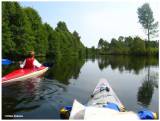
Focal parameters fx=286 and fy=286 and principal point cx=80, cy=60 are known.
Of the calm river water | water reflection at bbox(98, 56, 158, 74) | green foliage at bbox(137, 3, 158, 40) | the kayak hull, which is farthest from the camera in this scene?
green foliage at bbox(137, 3, 158, 40)

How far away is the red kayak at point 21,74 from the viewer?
41.7 feet

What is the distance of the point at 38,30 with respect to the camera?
41.2 meters

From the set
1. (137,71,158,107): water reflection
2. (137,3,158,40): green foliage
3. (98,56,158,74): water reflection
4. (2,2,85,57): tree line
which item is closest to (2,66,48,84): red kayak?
(137,71,158,107): water reflection

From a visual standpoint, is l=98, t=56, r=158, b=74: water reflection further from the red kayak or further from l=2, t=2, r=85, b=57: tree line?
l=2, t=2, r=85, b=57: tree line

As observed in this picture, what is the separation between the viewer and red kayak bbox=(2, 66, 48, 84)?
1272 centimetres

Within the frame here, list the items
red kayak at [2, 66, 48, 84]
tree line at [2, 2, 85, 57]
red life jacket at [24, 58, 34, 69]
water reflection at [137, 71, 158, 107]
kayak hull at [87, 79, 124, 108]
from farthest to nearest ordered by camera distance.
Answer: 1. tree line at [2, 2, 85, 57]
2. red life jacket at [24, 58, 34, 69]
3. red kayak at [2, 66, 48, 84]
4. water reflection at [137, 71, 158, 107]
5. kayak hull at [87, 79, 124, 108]

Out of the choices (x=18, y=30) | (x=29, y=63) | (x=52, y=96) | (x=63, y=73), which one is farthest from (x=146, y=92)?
(x=18, y=30)

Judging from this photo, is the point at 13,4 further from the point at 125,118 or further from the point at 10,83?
the point at 125,118

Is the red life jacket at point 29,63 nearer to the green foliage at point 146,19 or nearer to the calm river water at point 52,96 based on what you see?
the calm river water at point 52,96

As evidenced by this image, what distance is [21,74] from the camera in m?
14.0

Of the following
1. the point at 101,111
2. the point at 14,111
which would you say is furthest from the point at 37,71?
the point at 101,111

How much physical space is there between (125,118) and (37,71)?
1108 centimetres

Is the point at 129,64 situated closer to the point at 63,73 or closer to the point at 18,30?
the point at 63,73

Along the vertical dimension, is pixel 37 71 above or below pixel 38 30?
below
